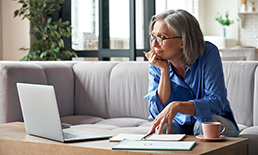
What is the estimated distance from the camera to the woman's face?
5.40 ft

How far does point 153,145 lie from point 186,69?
26.7 inches

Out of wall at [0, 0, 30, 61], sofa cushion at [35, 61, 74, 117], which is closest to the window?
wall at [0, 0, 30, 61]

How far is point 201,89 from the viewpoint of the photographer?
5.49 ft

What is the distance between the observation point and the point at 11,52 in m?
4.48

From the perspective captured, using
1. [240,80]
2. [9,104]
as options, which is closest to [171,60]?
[240,80]

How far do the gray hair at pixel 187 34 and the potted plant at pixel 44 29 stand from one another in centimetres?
286

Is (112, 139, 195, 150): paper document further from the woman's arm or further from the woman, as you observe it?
the woman's arm

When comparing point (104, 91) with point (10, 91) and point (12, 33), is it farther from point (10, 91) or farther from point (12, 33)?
point (12, 33)

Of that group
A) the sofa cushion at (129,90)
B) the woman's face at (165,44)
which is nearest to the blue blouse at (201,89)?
the woman's face at (165,44)

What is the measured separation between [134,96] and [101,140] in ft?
4.84

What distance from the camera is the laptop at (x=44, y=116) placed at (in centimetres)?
130

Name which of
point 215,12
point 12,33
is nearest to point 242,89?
point 12,33

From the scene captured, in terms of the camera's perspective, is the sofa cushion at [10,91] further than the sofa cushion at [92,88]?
No

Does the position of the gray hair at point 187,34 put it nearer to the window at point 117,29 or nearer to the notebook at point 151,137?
the notebook at point 151,137
